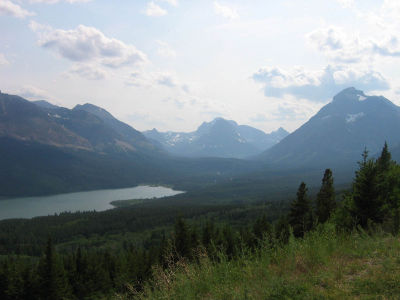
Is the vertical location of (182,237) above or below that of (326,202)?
below

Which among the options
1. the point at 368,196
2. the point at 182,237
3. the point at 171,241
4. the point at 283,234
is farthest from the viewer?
the point at 182,237

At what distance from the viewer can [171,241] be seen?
32.5 meters

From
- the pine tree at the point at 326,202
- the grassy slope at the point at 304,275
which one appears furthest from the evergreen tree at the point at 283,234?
the pine tree at the point at 326,202

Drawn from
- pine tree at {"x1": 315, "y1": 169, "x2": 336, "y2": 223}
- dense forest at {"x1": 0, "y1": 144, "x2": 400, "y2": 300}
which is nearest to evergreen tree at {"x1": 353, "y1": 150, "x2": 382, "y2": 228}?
dense forest at {"x1": 0, "y1": 144, "x2": 400, "y2": 300}

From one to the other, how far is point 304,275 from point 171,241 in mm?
25845

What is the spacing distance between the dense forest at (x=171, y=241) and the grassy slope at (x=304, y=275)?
0.52 metres

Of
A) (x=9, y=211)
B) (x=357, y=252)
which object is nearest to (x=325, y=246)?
(x=357, y=252)

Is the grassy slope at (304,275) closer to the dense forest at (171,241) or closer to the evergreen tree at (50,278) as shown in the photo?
the dense forest at (171,241)

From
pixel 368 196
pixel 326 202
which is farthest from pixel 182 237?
pixel 368 196

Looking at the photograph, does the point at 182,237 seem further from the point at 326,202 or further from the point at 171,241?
the point at 326,202

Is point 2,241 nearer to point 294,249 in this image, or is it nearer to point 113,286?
point 113,286

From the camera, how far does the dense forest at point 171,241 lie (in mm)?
13922

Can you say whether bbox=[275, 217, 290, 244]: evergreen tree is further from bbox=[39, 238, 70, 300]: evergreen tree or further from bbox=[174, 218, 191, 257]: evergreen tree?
bbox=[39, 238, 70, 300]: evergreen tree

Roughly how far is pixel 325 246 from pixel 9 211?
8961 inches
